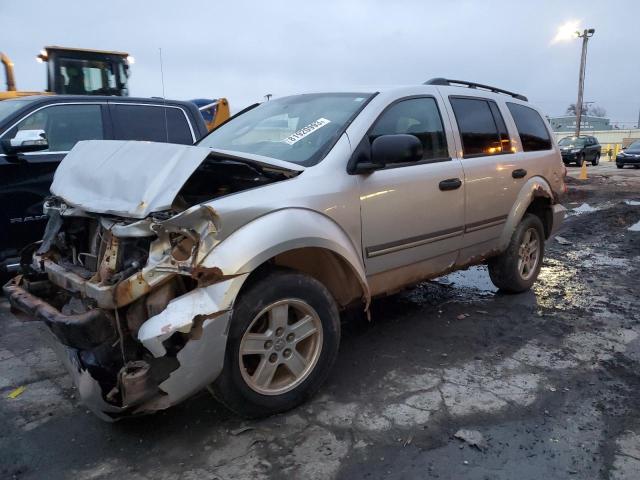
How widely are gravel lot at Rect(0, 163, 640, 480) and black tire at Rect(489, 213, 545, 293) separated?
1.69 ft

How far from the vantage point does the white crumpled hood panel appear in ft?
8.47

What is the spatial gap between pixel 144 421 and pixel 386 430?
1.36 m

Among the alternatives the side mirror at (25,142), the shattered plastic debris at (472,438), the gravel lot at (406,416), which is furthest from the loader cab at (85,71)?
the shattered plastic debris at (472,438)

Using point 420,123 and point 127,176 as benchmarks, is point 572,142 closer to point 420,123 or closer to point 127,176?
Result: point 420,123

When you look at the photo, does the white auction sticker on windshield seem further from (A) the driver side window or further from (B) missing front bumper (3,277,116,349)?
(A) the driver side window

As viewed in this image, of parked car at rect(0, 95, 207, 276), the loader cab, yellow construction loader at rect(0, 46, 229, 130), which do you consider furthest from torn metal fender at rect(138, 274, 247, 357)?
the loader cab

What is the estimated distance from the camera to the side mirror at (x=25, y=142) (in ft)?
15.4

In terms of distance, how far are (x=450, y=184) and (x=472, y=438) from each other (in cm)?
189

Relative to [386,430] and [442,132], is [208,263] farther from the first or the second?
[442,132]

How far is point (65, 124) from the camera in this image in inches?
212

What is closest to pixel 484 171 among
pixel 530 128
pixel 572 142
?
pixel 530 128

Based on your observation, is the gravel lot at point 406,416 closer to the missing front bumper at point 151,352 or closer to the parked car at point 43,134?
the missing front bumper at point 151,352

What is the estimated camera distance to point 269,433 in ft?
9.36

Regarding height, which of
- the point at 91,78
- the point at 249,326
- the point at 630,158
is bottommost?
the point at 630,158
